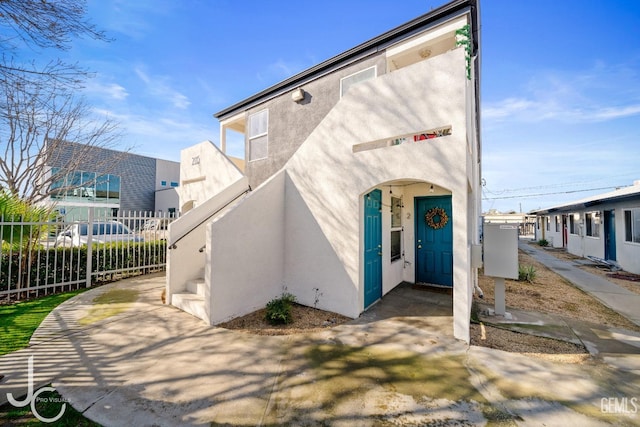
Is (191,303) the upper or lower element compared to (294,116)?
lower

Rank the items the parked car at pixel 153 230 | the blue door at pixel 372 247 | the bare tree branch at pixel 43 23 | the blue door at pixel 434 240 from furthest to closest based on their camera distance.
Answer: the parked car at pixel 153 230
the blue door at pixel 434 240
the blue door at pixel 372 247
the bare tree branch at pixel 43 23

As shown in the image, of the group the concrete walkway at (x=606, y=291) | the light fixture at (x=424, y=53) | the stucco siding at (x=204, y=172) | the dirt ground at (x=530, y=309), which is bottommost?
the dirt ground at (x=530, y=309)

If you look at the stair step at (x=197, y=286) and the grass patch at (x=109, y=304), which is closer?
the grass patch at (x=109, y=304)

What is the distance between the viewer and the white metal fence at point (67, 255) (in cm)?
623

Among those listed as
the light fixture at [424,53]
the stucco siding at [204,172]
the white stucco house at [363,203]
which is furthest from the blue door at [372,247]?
the stucco siding at [204,172]

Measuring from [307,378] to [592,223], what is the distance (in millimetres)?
19378

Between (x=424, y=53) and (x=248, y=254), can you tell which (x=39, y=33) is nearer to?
(x=248, y=254)

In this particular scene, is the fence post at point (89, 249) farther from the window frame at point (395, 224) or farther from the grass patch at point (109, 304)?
the window frame at point (395, 224)

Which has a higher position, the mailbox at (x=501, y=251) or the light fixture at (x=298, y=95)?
the light fixture at (x=298, y=95)

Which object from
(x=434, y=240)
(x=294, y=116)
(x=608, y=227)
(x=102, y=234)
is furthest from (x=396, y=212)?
(x=608, y=227)

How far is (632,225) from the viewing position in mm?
10203

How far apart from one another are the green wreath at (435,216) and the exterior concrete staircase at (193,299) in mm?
6497

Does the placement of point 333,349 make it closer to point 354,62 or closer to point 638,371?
point 638,371

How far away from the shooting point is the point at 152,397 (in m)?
2.88
